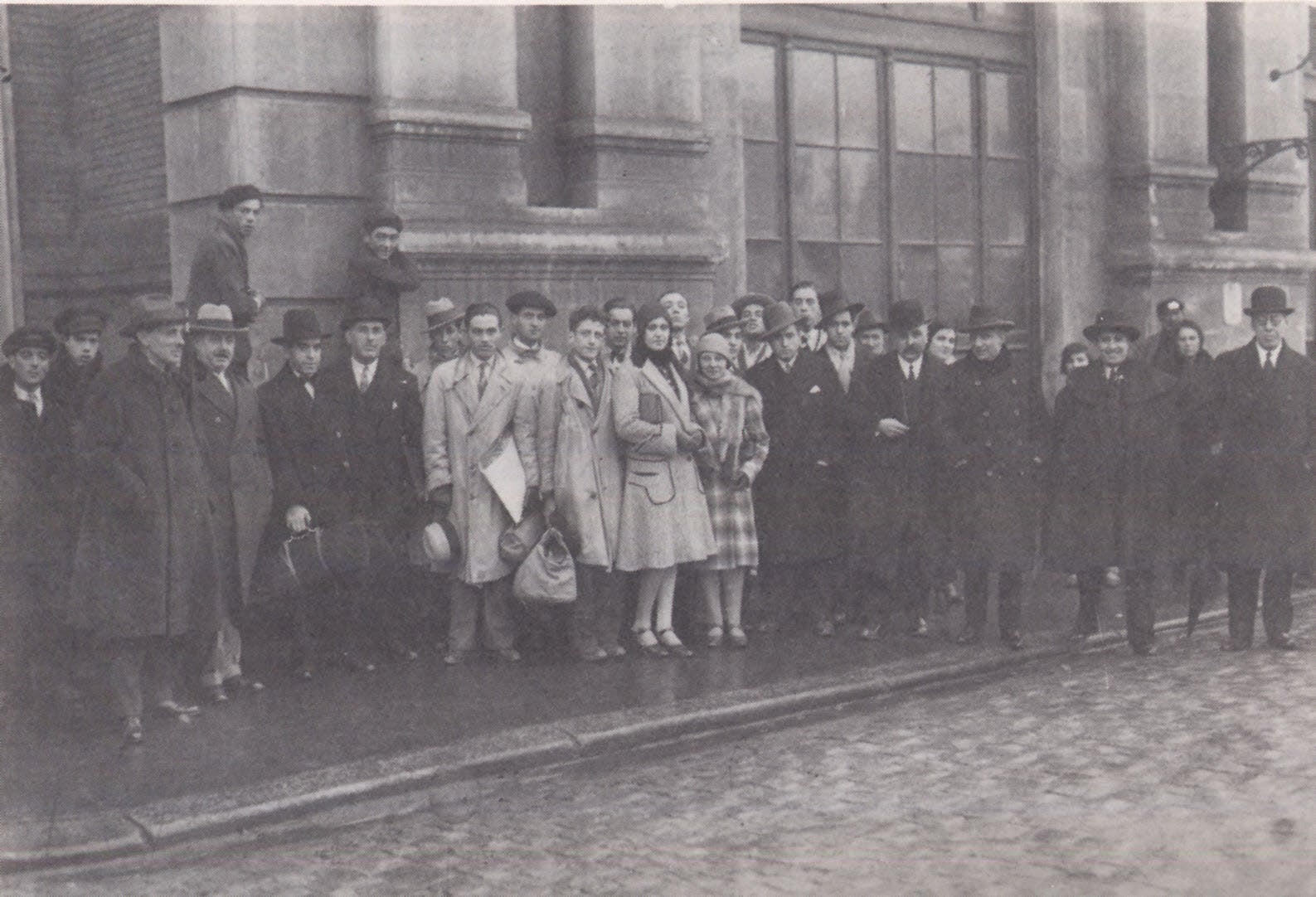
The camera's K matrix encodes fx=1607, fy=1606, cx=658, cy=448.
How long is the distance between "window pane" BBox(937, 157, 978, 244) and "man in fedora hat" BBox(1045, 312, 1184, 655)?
16.6 ft

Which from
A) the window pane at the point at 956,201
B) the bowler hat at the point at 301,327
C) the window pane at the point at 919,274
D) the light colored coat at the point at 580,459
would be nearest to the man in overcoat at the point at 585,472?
the light colored coat at the point at 580,459

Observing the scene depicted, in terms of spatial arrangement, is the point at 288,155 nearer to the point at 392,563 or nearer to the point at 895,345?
the point at 392,563

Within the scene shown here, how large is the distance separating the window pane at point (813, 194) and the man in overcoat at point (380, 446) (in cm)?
503

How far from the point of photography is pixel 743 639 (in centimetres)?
911

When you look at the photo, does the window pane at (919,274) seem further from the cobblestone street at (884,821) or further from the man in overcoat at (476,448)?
the cobblestone street at (884,821)

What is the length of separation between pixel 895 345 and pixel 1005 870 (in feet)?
15.6

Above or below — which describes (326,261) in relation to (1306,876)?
above

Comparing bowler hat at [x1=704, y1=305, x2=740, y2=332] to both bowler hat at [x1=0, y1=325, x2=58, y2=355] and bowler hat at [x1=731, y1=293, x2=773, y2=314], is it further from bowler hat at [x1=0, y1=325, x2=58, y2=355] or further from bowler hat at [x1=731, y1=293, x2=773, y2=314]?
bowler hat at [x1=0, y1=325, x2=58, y2=355]

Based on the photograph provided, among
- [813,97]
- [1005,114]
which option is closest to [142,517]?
[813,97]

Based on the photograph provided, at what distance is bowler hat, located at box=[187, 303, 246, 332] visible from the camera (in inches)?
308

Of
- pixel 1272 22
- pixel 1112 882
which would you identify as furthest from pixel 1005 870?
pixel 1272 22

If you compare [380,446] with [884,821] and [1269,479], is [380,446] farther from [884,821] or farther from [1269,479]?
[1269,479]

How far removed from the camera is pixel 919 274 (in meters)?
14.0

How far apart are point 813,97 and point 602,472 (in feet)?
18.1
